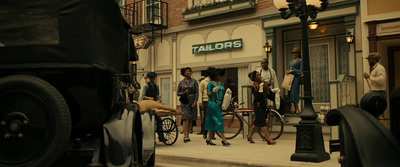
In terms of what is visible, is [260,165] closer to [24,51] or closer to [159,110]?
[159,110]

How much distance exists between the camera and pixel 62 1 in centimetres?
411

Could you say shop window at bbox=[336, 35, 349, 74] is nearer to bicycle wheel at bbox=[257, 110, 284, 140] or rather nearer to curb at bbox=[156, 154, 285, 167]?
bicycle wheel at bbox=[257, 110, 284, 140]

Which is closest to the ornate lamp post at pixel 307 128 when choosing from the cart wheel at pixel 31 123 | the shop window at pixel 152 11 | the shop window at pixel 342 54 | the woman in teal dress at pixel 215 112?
the woman in teal dress at pixel 215 112

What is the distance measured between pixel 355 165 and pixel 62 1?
130 inches

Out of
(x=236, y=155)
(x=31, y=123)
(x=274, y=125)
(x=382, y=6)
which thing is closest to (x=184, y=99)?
(x=274, y=125)

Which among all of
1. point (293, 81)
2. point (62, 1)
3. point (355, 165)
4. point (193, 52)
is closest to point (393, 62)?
point (293, 81)

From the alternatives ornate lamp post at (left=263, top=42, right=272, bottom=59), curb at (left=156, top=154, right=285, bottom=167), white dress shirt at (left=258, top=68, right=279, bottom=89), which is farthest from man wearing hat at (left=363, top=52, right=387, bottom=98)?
ornate lamp post at (left=263, top=42, right=272, bottom=59)

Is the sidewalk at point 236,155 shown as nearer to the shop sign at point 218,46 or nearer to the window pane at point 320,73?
the window pane at point 320,73

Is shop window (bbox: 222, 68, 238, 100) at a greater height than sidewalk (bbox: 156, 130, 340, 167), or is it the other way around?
shop window (bbox: 222, 68, 238, 100)

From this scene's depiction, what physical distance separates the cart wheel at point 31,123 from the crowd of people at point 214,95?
→ 247 inches

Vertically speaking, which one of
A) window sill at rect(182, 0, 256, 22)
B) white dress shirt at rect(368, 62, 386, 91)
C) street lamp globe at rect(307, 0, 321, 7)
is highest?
window sill at rect(182, 0, 256, 22)

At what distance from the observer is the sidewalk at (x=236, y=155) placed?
284 inches

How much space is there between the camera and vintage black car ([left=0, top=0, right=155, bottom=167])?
146 inches

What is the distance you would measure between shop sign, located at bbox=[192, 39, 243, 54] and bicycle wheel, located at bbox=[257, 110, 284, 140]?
4.94 metres
